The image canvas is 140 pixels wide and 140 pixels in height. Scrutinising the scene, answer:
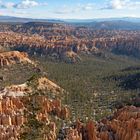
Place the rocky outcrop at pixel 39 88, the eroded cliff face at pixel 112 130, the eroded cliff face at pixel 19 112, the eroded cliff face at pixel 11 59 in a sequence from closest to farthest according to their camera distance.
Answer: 1. the eroded cliff face at pixel 112 130
2. the eroded cliff face at pixel 19 112
3. the rocky outcrop at pixel 39 88
4. the eroded cliff face at pixel 11 59

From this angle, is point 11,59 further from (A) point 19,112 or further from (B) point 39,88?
(A) point 19,112

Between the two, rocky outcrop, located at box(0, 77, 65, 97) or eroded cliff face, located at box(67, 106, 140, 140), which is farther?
rocky outcrop, located at box(0, 77, 65, 97)

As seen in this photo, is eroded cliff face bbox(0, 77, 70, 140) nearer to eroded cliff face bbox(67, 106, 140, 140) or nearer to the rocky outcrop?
the rocky outcrop

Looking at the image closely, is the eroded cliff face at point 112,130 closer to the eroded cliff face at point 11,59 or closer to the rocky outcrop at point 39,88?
the rocky outcrop at point 39,88

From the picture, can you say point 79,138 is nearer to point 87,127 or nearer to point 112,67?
point 87,127

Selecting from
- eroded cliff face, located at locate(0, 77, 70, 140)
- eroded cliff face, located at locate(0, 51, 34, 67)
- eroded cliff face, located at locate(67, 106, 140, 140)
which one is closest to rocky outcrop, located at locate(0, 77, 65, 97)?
eroded cliff face, located at locate(0, 77, 70, 140)

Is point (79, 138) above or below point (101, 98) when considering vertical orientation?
above

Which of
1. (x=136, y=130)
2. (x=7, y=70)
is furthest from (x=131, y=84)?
(x=136, y=130)

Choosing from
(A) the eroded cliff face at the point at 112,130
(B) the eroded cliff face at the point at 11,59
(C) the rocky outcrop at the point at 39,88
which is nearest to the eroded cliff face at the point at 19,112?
(C) the rocky outcrop at the point at 39,88
